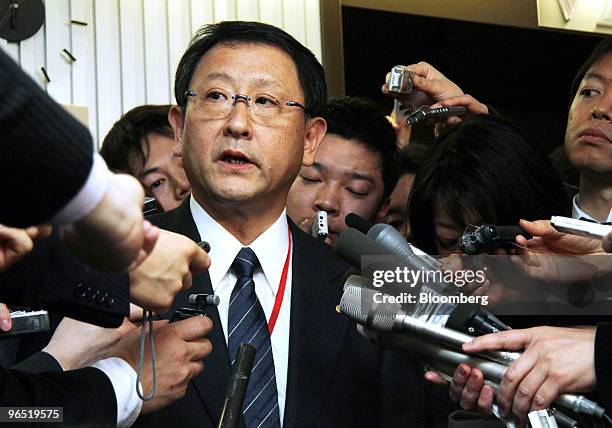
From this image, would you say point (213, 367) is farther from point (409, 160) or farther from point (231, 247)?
point (409, 160)

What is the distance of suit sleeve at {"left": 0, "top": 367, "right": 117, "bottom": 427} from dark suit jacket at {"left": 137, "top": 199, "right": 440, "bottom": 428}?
10.6 inches

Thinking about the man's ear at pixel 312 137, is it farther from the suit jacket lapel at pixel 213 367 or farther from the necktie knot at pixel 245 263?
the suit jacket lapel at pixel 213 367

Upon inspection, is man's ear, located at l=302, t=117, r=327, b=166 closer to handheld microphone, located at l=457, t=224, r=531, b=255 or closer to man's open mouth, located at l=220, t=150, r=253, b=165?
man's open mouth, located at l=220, t=150, r=253, b=165

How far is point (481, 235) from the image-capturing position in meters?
2.07

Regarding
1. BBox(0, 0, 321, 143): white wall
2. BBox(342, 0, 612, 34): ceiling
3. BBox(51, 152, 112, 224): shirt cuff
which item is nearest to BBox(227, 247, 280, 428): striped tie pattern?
BBox(51, 152, 112, 224): shirt cuff

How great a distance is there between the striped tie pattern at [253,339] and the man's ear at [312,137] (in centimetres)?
48

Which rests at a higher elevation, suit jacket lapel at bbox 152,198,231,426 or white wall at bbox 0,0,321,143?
white wall at bbox 0,0,321,143

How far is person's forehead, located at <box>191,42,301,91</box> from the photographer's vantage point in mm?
2686

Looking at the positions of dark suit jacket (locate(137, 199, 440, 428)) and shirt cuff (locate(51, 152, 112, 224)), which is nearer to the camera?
shirt cuff (locate(51, 152, 112, 224))

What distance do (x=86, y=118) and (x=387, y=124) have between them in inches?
44.0

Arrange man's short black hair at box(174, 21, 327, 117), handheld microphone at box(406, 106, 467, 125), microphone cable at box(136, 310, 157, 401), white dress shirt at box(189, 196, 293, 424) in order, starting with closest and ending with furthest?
microphone cable at box(136, 310, 157, 401) → white dress shirt at box(189, 196, 293, 424) → man's short black hair at box(174, 21, 327, 117) → handheld microphone at box(406, 106, 467, 125)

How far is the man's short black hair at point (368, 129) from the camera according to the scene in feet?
11.7


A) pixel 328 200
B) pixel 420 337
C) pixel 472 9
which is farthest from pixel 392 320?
pixel 472 9

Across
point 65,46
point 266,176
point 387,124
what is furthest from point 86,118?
point 266,176
